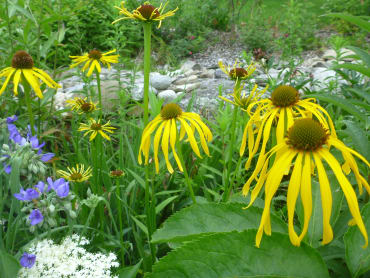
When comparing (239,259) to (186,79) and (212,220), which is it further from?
(186,79)

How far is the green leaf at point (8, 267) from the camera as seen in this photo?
1.03m

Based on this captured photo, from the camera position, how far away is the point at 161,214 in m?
1.97

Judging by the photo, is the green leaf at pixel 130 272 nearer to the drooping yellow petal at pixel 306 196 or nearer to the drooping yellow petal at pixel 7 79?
the drooping yellow petal at pixel 306 196

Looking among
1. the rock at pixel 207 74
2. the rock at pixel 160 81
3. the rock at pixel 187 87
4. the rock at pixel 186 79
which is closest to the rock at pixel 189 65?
the rock at pixel 207 74

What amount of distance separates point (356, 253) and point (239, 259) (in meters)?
0.31

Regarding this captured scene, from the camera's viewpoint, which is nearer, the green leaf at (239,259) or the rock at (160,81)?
the green leaf at (239,259)

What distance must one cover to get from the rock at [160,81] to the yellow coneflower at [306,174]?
3408 mm

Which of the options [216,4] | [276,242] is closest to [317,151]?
[276,242]

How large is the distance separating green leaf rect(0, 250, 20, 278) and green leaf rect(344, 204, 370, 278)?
2.85 feet

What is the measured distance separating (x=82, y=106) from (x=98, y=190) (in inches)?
16.0

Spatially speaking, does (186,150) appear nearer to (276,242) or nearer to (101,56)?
(101,56)

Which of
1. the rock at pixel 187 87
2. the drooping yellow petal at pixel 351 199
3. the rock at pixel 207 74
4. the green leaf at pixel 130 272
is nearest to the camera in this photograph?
the drooping yellow petal at pixel 351 199

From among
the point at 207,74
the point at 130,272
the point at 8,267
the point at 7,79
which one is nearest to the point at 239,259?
the point at 130,272

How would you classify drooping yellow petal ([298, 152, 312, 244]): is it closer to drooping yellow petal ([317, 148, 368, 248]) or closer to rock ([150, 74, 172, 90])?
drooping yellow petal ([317, 148, 368, 248])
